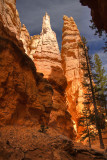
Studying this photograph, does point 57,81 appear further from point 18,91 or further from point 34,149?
point 34,149

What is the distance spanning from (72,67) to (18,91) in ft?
96.1

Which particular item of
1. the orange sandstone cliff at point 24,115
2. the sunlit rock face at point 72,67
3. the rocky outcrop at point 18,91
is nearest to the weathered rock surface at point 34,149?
the orange sandstone cliff at point 24,115

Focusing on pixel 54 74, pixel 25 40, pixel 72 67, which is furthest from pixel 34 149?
pixel 25 40

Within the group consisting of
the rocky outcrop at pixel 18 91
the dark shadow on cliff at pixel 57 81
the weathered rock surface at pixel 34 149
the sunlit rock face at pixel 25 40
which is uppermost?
the sunlit rock face at pixel 25 40

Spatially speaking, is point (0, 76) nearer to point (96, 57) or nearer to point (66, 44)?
point (96, 57)

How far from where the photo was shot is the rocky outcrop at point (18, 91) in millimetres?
→ 7953

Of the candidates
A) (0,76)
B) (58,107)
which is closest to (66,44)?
(58,107)

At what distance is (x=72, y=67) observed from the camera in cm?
3662

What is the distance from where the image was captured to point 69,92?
115ft

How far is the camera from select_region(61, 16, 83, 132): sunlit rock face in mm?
31778

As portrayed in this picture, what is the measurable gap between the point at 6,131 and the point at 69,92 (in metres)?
29.0

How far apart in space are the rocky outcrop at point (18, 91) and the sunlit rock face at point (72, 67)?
2098 cm

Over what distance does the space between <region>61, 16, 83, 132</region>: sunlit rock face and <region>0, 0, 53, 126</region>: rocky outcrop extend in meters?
21.0

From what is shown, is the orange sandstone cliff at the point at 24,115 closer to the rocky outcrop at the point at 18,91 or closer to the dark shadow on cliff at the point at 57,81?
the rocky outcrop at the point at 18,91
